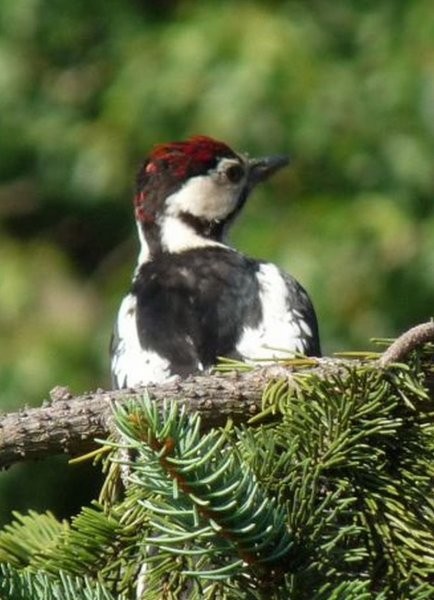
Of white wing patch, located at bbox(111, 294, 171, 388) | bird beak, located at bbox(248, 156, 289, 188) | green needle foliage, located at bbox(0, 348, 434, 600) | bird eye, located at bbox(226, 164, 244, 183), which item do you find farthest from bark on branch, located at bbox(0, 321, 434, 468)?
bird beak, located at bbox(248, 156, 289, 188)

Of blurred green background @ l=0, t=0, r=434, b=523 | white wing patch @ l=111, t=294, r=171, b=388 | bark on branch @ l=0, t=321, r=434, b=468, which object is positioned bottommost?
bark on branch @ l=0, t=321, r=434, b=468

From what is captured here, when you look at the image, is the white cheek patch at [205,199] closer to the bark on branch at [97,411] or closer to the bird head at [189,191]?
the bird head at [189,191]

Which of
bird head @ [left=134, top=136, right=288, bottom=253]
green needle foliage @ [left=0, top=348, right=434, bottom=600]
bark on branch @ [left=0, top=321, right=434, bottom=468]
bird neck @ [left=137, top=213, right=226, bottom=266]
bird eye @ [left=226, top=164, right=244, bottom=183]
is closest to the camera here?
green needle foliage @ [left=0, top=348, right=434, bottom=600]

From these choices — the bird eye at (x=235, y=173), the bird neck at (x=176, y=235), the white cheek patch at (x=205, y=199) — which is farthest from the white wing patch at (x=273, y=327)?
the bird eye at (x=235, y=173)

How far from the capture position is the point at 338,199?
8.70 m

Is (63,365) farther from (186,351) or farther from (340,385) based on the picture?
(340,385)

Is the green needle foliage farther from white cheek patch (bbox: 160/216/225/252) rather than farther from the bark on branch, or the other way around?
white cheek patch (bbox: 160/216/225/252)

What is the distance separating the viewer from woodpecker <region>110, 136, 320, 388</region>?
4121mm

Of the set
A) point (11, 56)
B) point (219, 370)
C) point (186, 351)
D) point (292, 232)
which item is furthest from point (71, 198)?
point (219, 370)

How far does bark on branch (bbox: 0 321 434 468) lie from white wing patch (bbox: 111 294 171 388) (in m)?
1.07

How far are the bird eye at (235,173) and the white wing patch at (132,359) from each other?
3.61ft

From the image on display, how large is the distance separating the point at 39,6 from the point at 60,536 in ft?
24.0

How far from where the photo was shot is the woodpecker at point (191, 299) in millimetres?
4121

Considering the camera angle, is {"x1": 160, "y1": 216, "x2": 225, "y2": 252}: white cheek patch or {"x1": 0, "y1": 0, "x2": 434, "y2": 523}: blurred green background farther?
{"x1": 0, "y1": 0, "x2": 434, "y2": 523}: blurred green background
